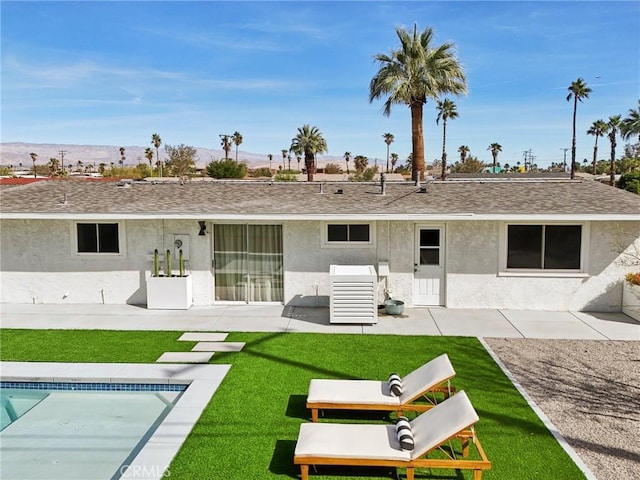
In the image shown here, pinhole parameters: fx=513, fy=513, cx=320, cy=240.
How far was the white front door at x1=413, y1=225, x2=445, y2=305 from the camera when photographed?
13469 millimetres

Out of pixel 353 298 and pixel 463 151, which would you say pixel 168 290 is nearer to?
pixel 353 298

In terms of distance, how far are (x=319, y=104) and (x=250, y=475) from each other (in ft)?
178

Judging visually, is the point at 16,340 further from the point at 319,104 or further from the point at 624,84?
the point at 319,104

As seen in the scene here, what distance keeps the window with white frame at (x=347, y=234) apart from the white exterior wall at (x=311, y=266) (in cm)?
18

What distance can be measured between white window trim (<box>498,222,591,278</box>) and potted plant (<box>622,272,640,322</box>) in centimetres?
95

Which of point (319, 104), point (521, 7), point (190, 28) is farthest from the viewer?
point (319, 104)

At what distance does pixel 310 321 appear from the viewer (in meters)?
12.3

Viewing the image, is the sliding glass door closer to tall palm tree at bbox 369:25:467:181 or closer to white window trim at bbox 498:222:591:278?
white window trim at bbox 498:222:591:278

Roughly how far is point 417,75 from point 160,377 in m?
26.4

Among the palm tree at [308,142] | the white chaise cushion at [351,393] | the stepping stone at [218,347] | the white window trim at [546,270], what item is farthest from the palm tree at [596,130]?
the white chaise cushion at [351,393]

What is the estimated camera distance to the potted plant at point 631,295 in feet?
40.8

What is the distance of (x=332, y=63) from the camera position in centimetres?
3694

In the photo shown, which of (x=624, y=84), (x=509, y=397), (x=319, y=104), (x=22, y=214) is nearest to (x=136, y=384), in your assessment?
(x=509, y=397)

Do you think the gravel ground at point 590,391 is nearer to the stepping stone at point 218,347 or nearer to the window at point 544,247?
the window at point 544,247
